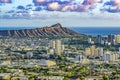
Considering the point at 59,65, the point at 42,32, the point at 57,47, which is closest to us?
the point at 59,65

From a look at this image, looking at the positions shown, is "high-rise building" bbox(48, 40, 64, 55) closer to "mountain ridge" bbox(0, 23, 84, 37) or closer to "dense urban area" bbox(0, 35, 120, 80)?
"dense urban area" bbox(0, 35, 120, 80)

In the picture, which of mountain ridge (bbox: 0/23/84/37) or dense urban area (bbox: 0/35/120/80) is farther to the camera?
mountain ridge (bbox: 0/23/84/37)

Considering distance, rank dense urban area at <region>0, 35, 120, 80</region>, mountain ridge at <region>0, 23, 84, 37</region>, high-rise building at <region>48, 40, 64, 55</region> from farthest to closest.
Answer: mountain ridge at <region>0, 23, 84, 37</region> < high-rise building at <region>48, 40, 64, 55</region> < dense urban area at <region>0, 35, 120, 80</region>

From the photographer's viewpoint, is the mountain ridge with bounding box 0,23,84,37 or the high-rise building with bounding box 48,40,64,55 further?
the mountain ridge with bounding box 0,23,84,37

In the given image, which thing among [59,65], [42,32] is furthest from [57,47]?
[42,32]

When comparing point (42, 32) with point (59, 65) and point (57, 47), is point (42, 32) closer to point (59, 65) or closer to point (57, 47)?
point (57, 47)

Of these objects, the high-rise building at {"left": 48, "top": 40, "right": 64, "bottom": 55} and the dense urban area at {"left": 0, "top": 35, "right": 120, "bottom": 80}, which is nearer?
the dense urban area at {"left": 0, "top": 35, "right": 120, "bottom": 80}

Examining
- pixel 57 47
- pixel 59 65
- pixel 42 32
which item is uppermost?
pixel 59 65

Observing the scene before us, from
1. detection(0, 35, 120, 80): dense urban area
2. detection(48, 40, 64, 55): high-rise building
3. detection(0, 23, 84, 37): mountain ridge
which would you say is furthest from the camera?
detection(0, 23, 84, 37): mountain ridge

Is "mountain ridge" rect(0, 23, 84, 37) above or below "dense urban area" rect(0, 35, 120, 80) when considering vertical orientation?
below

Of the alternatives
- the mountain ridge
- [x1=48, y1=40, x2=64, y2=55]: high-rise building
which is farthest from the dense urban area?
the mountain ridge

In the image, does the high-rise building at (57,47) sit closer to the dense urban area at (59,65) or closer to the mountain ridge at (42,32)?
the dense urban area at (59,65)

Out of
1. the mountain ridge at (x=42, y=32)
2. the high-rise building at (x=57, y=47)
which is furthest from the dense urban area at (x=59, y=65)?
the mountain ridge at (x=42, y=32)
